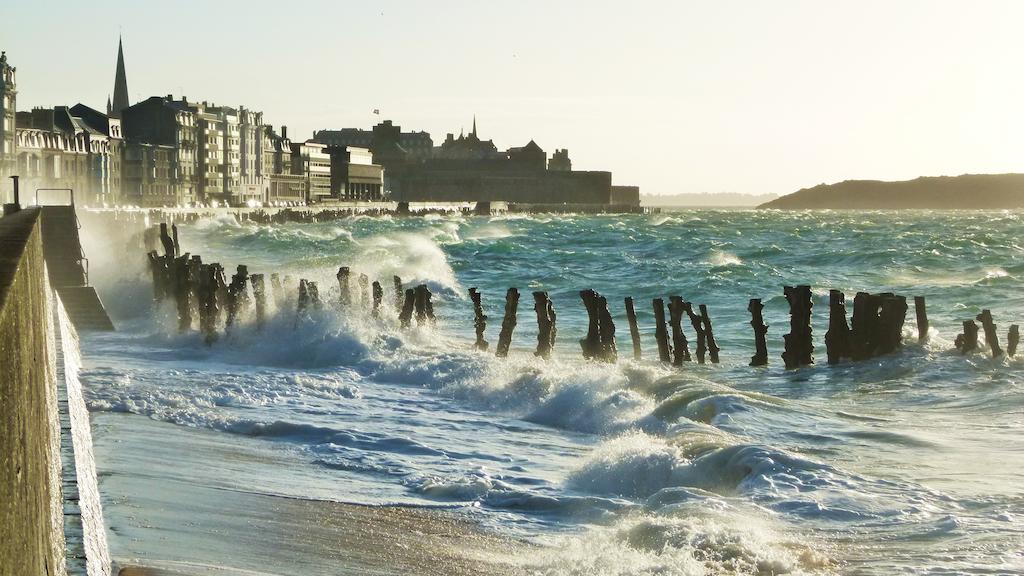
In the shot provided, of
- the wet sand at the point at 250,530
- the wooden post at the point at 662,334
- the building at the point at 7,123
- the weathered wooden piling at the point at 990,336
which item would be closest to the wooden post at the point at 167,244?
the wooden post at the point at 662,334

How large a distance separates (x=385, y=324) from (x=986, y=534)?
1634cm

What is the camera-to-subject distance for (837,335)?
66.3 feet

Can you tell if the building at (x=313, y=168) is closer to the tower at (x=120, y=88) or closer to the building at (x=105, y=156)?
the tower at (x=120, y=88)

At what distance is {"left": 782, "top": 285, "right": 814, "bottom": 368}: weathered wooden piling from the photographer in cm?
2009

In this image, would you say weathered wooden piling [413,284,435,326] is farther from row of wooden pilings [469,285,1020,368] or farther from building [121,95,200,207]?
building [121,95,200,207]

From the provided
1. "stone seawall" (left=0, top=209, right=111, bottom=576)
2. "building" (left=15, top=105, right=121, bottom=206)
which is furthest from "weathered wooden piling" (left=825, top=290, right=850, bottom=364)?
"building" (left=15, top=105, right=121, bottom=206)

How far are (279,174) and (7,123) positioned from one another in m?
77.1

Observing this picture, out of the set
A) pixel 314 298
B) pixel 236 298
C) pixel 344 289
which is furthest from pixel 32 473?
pixel 344 289

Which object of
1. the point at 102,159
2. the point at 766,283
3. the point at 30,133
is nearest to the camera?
the point at 766,283

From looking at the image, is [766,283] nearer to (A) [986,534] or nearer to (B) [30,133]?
(A) [986,534]

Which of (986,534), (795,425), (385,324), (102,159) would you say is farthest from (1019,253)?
(102,159)

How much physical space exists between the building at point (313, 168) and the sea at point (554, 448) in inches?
5407

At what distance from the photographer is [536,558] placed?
8594 millimetres

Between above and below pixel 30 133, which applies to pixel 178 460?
below
